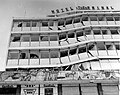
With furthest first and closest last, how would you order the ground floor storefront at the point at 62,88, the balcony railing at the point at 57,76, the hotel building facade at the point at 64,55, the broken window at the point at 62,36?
1. the broken window at the point at 62,36
2. the balcony railing at the point at 57,76
3. the hotel building facade at the point at 64,55
4. the ground floor storefront at the point at 62,88

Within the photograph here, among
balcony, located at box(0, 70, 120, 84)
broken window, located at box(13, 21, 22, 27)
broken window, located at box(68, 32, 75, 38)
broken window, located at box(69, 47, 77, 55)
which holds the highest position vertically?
broken window, located at box(13, 21, 22, 27)

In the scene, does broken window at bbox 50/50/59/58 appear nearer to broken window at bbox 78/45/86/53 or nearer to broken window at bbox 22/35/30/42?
broken window at bbox 78/45/86/53

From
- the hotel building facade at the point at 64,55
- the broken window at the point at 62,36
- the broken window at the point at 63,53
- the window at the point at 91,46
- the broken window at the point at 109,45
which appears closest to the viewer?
the hotel building facade at the point at 64,55

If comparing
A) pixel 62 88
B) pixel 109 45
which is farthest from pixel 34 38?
pixel 62 88

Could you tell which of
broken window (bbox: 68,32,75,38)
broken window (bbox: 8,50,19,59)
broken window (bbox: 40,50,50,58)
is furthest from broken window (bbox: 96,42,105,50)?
broken window (bbox: 8,50,19,59)

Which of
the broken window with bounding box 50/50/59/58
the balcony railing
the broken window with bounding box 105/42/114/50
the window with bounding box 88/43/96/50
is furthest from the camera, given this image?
the broken window with bounding box 105/42/114/50

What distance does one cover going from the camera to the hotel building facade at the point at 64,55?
15.7 m

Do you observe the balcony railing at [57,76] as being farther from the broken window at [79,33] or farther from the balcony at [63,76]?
the broken window at [79,33]

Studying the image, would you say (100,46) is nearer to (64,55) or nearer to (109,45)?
(109,45)

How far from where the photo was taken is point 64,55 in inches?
1013

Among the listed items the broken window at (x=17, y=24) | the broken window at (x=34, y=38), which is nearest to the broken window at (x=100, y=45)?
the broken window at (x=34, y=38)

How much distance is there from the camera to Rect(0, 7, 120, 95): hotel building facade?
1567 cm

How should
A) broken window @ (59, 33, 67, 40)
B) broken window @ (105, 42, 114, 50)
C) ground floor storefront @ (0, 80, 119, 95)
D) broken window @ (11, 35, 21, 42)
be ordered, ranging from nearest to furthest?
ground floor storefront @ (0, 80, 119, 95), broken window @ (105, 42, 114, 50), broken window @ (11, 35, 21, 42), broken window @ (59, 33, 67, 40)

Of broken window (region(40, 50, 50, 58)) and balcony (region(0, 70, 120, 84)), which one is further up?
broken window (region(40, 50, 50, 58))
